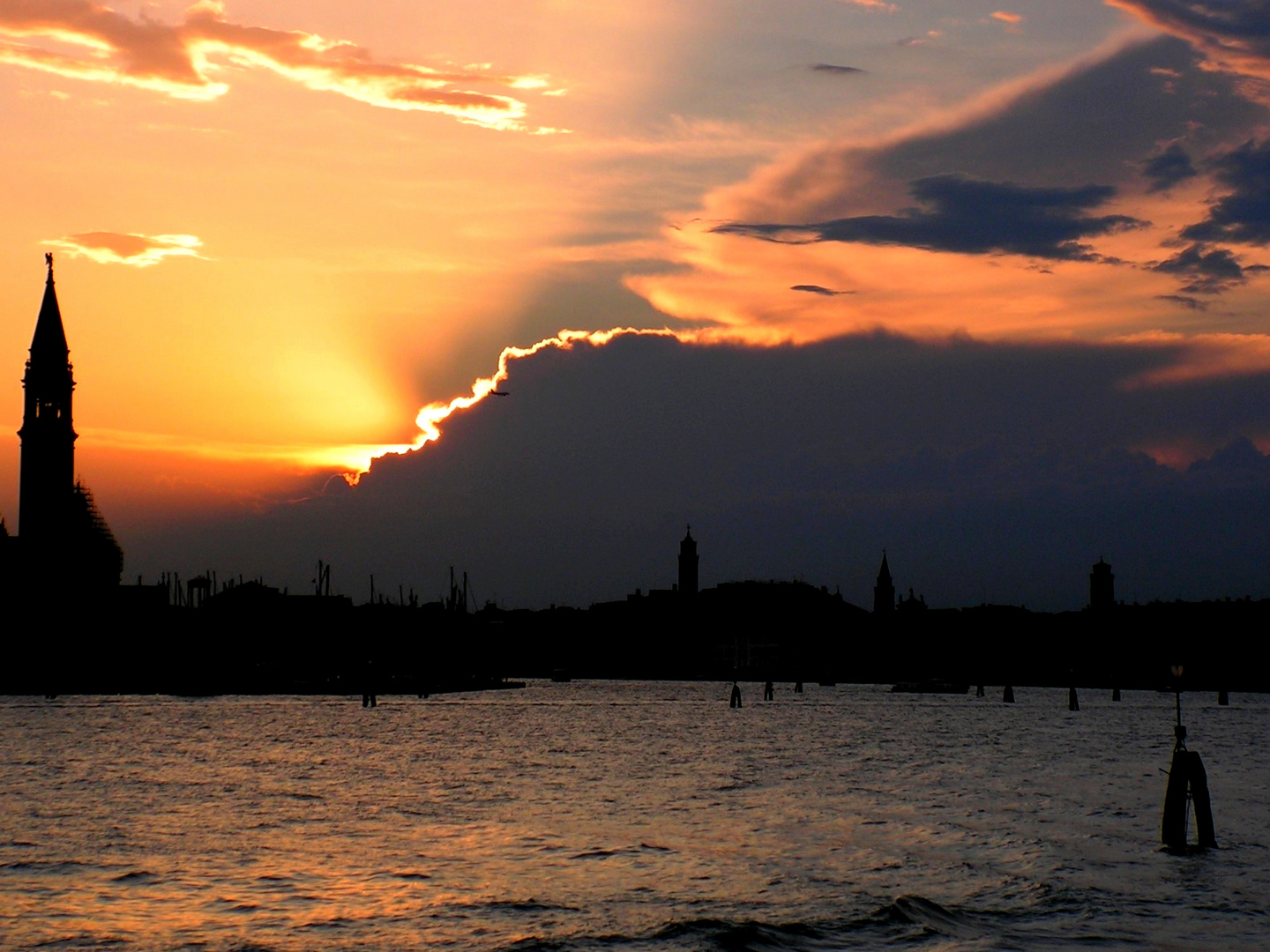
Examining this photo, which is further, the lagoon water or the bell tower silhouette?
the bell tower silhouette

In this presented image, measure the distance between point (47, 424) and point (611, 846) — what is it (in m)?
129

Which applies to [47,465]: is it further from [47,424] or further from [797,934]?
[797,934]

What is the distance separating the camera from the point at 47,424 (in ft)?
509

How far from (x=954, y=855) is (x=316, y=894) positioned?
49.6ft

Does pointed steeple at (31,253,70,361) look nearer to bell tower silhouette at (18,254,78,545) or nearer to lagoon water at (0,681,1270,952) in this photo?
bell tower silhouette at (18,254,78,545)

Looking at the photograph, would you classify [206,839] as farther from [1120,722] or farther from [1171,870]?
[1120,722]

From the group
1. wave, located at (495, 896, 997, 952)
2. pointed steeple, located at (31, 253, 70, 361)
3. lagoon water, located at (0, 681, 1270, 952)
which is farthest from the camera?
pointed steeple, located at (31, 253, 70, 361)

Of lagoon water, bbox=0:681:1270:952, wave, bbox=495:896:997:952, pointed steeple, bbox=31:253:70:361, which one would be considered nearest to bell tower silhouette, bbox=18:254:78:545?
pointed steeple, bbox=31:253:70:361

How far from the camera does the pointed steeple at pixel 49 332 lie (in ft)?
509

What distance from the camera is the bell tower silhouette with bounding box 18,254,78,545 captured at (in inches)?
6107

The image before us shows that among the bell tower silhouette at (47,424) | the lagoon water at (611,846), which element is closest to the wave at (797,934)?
the lagoon water at (611,846)

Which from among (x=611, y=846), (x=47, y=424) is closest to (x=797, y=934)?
(x=611, y=846)

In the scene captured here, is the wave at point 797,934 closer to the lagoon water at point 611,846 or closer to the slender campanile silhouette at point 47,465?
the lagoon water at point 611,846

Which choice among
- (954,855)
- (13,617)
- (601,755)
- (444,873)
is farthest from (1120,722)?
(13,617)
